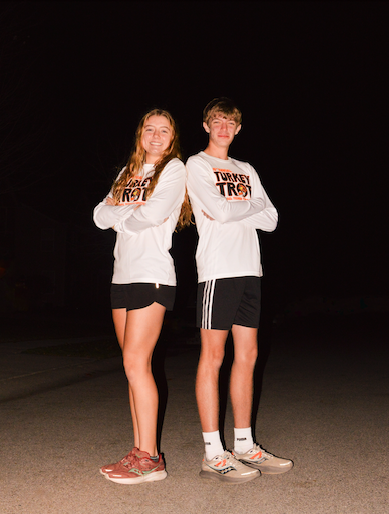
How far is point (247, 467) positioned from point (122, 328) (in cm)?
121

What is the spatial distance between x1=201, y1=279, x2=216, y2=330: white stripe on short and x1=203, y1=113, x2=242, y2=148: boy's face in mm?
963

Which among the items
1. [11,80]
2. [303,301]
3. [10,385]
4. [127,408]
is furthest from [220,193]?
[303,301]

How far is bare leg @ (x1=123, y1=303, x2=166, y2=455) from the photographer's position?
347 cm

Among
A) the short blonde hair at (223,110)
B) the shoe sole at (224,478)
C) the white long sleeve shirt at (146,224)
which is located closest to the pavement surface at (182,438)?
the shoe sole at (224,478)

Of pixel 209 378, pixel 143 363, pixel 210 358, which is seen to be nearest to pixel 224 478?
pixel 209 378

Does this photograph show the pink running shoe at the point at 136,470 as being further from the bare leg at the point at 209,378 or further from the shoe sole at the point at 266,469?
the shoe sole at the point at 266,469

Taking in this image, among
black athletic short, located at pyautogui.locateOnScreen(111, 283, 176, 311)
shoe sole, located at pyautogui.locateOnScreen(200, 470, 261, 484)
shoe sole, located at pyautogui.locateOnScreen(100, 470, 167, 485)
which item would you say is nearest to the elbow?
black athletic short, located at pyautogui.locateOnScreen(111, 283, 176, 311)

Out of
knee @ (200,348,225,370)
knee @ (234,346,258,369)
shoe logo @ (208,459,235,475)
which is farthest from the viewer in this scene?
knee @ (234,346,258,369)

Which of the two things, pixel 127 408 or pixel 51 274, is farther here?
pixel 51 274

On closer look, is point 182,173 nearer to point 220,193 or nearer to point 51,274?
point 220,193

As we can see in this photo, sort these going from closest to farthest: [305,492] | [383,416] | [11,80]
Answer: [305,492]
[383,416]
[11,80]

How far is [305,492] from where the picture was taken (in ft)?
11.1

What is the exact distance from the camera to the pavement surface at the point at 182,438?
127 inches

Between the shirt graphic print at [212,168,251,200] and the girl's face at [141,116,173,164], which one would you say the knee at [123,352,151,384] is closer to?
the shirt graphic print at [212,168,251,200]
